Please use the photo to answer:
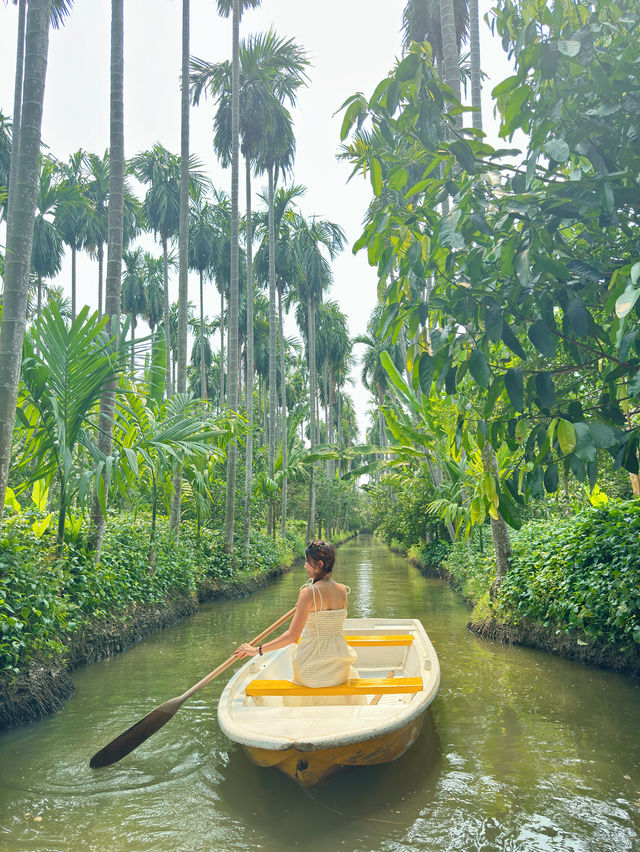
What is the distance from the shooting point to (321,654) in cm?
486

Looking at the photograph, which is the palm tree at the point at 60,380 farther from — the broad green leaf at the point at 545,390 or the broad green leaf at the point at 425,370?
the broad green leaf at the point at 545,390

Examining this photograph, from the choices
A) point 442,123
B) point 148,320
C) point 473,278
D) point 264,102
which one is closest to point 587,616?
point 473,278

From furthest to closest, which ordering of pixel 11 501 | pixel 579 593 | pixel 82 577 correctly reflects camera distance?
pixel 82 577 → pixel 579 593 → pixel 11 501

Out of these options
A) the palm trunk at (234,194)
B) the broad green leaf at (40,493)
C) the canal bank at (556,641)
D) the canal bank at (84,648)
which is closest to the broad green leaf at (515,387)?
the canal bank at (84,648)

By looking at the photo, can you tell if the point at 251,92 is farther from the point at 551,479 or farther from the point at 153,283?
the point at 551,479

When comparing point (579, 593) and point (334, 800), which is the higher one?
point (579, 593)

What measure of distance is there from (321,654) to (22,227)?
15.7 feet

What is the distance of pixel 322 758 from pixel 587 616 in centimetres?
447

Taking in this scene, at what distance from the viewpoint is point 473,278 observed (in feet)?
10.1

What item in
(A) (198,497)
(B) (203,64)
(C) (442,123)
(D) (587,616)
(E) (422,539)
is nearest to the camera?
(C) (442,123)

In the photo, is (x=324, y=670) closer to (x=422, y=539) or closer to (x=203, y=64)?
(x=422, y=539)

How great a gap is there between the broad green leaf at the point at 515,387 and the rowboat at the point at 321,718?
2256 mm

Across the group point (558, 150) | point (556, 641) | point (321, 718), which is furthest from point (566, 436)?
point (556, 641)

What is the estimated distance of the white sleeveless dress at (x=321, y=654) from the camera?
15.8 feet
